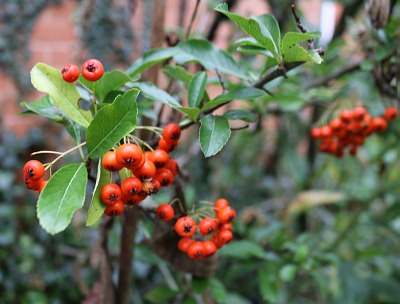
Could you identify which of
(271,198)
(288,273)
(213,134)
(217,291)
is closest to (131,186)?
(213,134)

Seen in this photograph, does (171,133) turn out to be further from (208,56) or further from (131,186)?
(208,56)

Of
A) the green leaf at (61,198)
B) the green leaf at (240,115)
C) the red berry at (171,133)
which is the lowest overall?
the green leaf at (61,198)

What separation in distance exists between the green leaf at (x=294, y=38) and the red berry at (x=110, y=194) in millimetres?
247

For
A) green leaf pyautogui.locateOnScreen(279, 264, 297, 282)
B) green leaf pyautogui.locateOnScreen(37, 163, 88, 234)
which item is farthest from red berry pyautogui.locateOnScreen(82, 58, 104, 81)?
green leaf pyautogui.locateOnScreen(279, 264, 297, 282)

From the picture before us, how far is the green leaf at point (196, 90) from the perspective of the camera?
58 cm

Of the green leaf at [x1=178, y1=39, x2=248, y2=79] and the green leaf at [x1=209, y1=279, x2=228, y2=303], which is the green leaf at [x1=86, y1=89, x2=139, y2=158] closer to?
the green leaf at [x1=178, y1=39, x2=248, y2=79]

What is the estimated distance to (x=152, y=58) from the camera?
625 mm

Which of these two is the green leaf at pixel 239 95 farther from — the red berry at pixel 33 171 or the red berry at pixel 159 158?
the red berry at pixel 33 171

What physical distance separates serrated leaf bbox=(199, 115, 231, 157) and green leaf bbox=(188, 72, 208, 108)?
0.05 m

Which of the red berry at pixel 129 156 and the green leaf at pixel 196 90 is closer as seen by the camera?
the red berry at pixel 129 156

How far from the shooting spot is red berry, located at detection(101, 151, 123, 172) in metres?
0.44

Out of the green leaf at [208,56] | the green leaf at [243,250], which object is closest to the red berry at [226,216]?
the green leaf at [208,56]

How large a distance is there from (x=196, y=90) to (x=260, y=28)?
130mm

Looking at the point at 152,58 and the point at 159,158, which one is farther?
the point at 152,58
